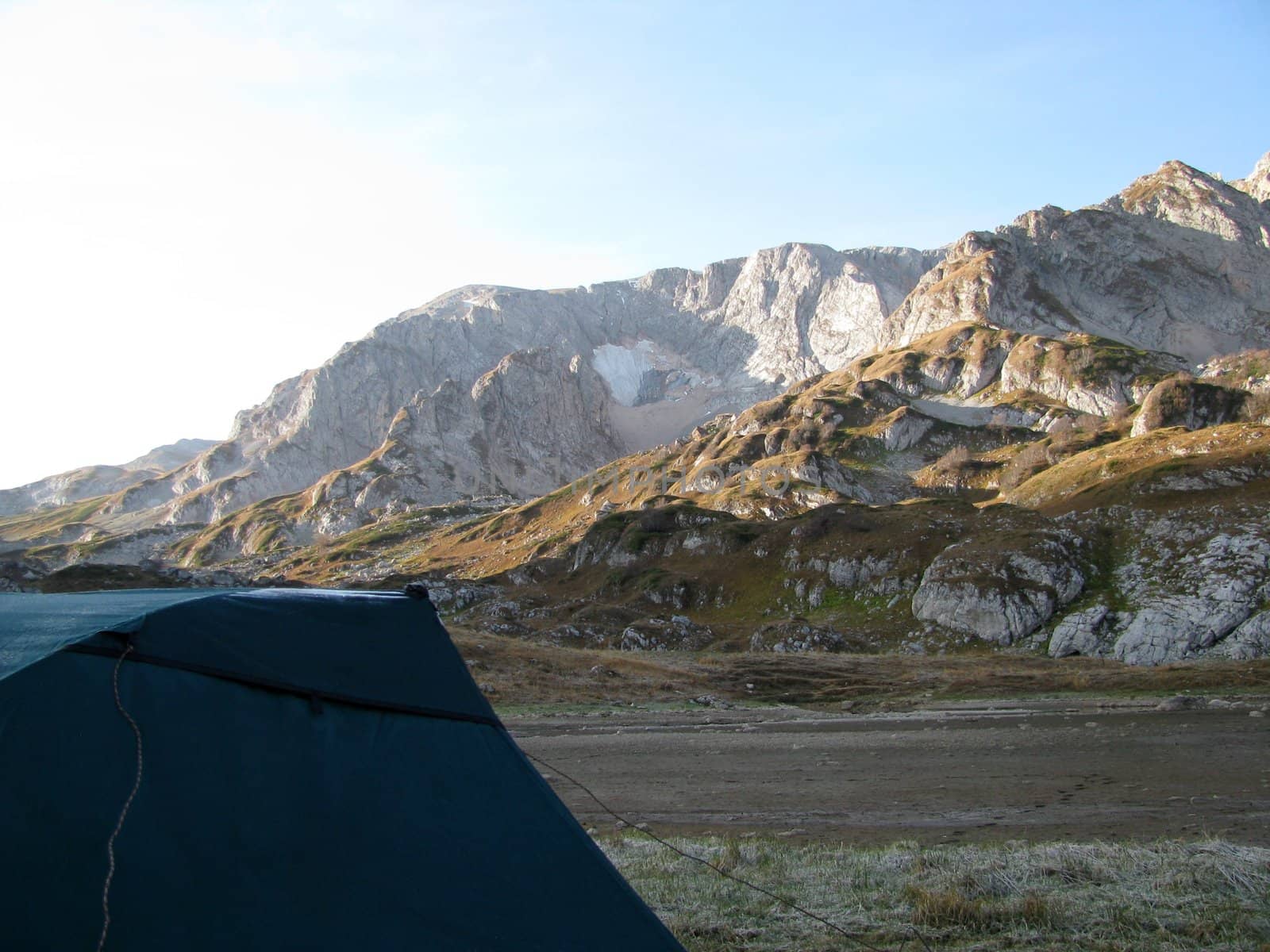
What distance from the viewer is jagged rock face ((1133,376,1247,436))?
116 m


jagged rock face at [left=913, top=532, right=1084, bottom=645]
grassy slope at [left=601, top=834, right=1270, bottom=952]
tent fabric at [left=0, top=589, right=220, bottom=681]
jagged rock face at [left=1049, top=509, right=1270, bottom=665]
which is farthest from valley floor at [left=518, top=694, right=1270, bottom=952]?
jagged rock face at [left=913, top=532, right=1084, bottom=645]

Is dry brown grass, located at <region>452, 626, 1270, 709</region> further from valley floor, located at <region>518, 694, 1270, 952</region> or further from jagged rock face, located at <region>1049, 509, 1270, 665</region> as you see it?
valley floor, located at <region>518, 694, 1270, 952</region>

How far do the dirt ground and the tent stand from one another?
9.27 metres

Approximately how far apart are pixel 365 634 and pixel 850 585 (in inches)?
2894

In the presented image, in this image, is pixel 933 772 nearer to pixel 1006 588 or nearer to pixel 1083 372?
pixel 1006 588

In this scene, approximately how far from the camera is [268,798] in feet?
19.1

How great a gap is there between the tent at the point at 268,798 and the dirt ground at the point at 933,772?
9273mm

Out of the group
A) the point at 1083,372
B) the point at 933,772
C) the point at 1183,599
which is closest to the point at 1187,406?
the point at 1083,372

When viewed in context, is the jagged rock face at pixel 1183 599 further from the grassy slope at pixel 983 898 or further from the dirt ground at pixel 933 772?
the grassy slope at pixel 983 898

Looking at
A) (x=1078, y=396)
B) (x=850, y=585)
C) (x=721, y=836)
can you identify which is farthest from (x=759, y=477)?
(x=721, y=836)

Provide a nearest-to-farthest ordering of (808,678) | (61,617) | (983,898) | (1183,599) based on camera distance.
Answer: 1. (61,617)
2. (983,898)
3. (808,678)
4. (1183,599)

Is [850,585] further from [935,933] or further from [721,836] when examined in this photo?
[935,933]

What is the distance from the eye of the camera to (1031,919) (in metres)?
8.61

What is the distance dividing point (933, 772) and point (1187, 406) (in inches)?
4761
